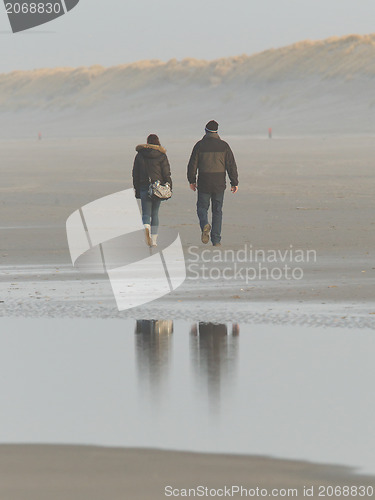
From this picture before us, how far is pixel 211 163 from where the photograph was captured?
16.5 metres

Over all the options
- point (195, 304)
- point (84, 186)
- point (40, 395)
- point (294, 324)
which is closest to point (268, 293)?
point (195, 304)

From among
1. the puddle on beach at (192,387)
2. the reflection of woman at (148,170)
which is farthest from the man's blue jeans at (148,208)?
the puddle on beach at (192,387)

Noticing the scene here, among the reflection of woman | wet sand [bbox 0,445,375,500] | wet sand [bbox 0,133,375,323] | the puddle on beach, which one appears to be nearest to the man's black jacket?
the reflection of woman

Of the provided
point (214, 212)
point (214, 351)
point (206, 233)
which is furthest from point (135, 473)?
point (214, 212)

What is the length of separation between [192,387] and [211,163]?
9.24 m

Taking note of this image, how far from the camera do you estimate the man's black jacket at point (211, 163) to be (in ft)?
54.1

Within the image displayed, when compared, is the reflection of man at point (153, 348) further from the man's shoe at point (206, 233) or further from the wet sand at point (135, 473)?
the man's shoe at point (206, 233)

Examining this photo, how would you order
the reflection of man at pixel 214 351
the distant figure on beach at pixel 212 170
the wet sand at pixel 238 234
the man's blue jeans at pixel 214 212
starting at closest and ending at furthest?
the reflection of man at pixel 214 351 < the wet sand at pixel 238 234 < the distant figure on beach at pixel 212 170 < the man's blue jeans at pixel 214 212

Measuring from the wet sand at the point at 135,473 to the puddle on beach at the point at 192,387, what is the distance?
16 centimetres

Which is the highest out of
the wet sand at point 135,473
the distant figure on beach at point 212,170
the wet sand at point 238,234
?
the wet sand at point 135,473

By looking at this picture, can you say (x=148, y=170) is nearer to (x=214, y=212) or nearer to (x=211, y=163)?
(x=211, y=163)

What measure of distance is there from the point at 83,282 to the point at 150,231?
4.19 m

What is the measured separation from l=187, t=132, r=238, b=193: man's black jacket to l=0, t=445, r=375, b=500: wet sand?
10599mm

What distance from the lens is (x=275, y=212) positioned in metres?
23.1
